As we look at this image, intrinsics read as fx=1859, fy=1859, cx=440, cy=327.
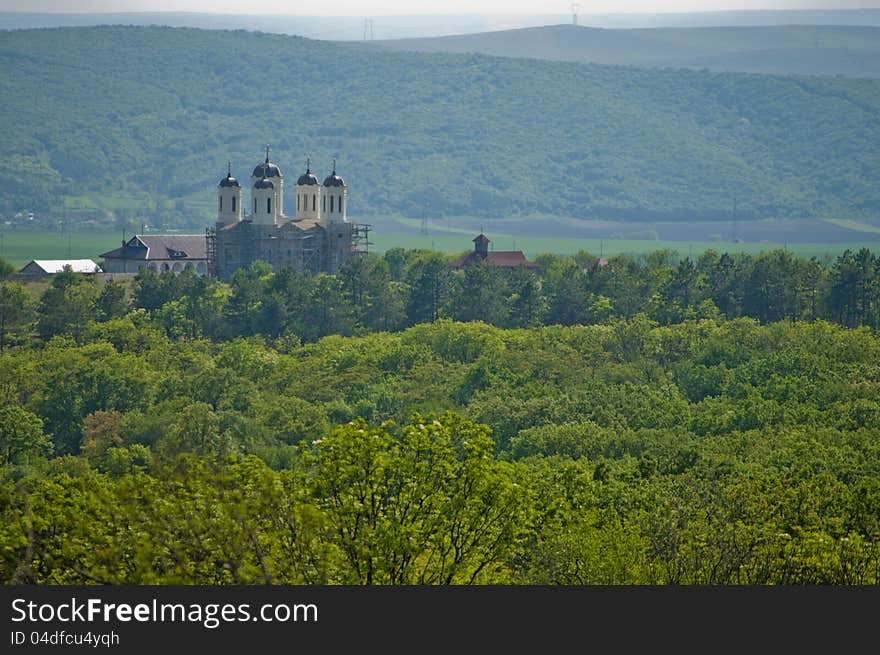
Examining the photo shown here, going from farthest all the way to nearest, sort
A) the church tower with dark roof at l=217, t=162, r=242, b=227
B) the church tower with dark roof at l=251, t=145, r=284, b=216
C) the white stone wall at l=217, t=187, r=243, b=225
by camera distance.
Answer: the white stone wall at l=217, t=187, r=243, b=225, the church tower with dark roof at l=217, t=162, r=242, b=227, the church tower with dark roof at l=251, t=145, r=284, b=216

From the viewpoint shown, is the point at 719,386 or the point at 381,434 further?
the point at 719,386

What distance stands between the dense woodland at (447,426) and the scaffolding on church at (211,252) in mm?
7439

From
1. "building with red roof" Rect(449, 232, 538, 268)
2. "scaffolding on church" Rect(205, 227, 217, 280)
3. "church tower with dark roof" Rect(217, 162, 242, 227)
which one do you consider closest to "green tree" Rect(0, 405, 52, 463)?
"scaffolding on church" Rect(205, 227, 217, 280)

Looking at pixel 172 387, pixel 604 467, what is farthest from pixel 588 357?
pixel 604 467

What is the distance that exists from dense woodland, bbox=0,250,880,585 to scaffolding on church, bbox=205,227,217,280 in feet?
24.4

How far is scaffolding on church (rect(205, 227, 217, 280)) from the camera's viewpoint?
13438 cm

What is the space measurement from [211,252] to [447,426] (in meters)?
106

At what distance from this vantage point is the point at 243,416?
7831cm

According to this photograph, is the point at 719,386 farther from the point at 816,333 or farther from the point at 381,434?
the point at 381,434

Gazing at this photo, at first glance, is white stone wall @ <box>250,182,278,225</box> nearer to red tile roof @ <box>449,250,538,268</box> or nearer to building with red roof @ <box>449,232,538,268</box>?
building with red roof @ <box>449,232,538,268</box>

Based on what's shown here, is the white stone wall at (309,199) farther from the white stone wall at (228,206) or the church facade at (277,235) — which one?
the white stone wall at (228,206)

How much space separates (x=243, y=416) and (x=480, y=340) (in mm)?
21221

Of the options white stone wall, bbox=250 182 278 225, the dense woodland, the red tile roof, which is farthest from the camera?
the red tile roof

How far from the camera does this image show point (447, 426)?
32594 mm
